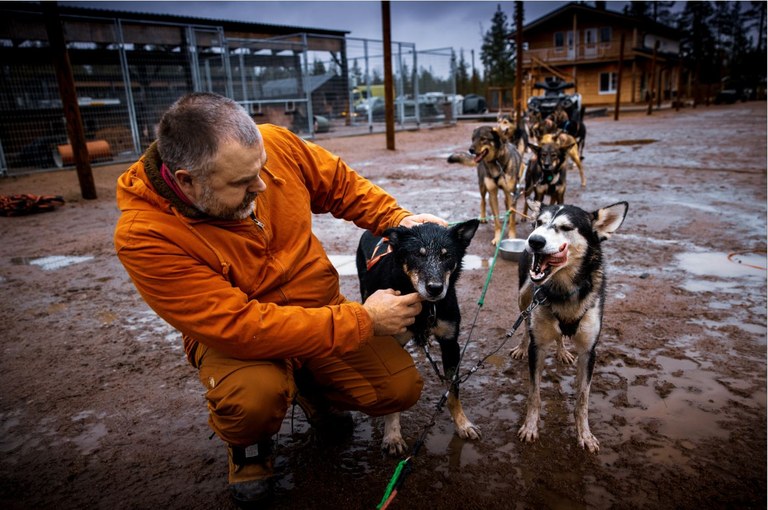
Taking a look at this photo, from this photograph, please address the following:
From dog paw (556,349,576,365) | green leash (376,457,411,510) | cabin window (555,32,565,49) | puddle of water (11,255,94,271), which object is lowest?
dog paw (556,349,576,365)

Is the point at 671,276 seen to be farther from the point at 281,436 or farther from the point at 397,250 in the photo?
the point at 281,436

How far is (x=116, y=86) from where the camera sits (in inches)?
488

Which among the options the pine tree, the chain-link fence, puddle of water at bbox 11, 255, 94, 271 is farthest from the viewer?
the pine tree

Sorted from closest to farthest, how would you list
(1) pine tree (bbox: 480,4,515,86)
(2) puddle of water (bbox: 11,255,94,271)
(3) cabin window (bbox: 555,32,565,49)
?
1. (2) puddle of water (bbox: 11,255,94,271)
2. (3) cabin window (bbox: 555,32,565,49)
3. (1) pine tree (bbox: 480,4,515,86)

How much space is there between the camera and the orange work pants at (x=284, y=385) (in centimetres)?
192

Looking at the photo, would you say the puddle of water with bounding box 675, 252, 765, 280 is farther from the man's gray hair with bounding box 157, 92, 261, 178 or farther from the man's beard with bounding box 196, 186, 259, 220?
the man's gray hair with bounding box 157, 92, 261, 178

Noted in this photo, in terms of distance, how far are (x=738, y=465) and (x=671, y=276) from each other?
2539mm

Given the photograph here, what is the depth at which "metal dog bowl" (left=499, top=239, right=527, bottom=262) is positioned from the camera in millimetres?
4965

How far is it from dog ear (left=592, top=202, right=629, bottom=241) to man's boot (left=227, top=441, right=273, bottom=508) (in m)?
2.01

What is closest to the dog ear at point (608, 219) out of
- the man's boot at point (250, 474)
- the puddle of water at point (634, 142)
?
the man's boot at point (250, 474)

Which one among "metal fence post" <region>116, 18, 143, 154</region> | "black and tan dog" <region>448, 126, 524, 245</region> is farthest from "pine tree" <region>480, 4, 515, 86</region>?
"black and tan dog" <region>448, 126, 524, 245</region>

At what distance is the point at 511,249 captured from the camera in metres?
5.12

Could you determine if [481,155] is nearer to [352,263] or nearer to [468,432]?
[352,263]

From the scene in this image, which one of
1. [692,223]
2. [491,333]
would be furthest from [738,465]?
[692,223]
